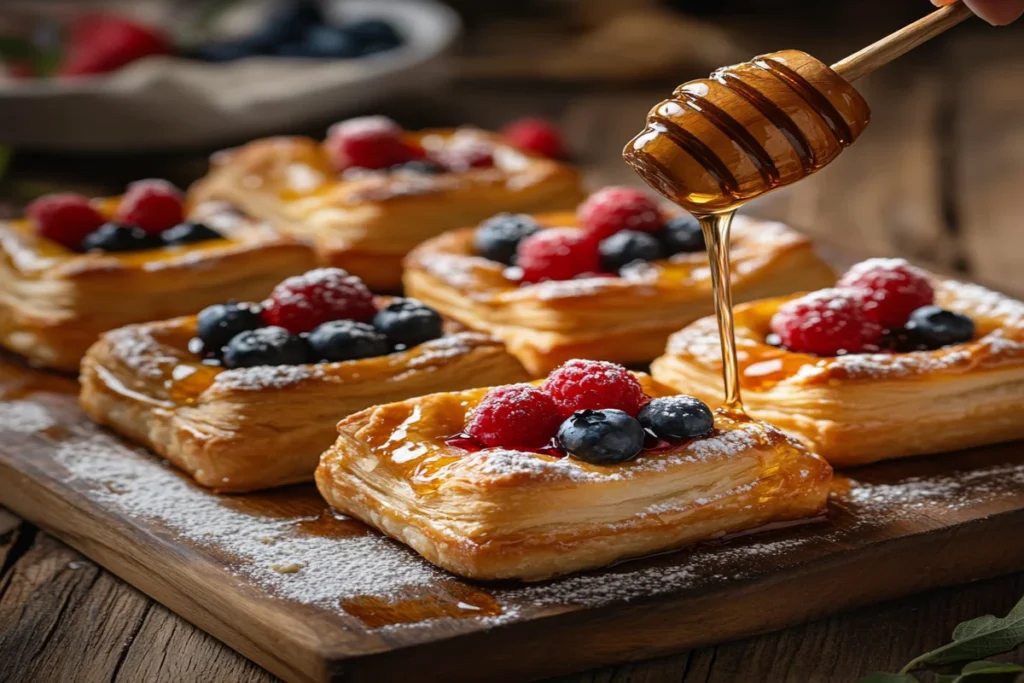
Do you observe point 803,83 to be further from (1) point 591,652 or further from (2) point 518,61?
(2) point 518,61

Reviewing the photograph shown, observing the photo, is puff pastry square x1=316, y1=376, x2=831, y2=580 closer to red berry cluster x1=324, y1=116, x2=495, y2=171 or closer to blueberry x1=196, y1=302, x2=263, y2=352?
blueberry x1=196, y1=302, x2=263, y2=352

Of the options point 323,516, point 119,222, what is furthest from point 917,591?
point 119,222

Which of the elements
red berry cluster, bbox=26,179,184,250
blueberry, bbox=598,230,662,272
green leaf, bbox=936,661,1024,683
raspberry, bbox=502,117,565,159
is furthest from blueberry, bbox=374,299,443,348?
raspberry, bbox=502,117,565,159

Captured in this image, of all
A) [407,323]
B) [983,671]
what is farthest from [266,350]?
[983,671]

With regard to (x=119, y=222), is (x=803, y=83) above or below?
above

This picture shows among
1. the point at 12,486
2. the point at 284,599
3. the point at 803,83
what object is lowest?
the point at 12,486

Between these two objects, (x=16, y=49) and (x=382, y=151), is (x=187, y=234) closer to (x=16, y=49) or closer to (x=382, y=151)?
(x=382, y=151)
